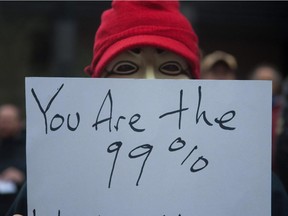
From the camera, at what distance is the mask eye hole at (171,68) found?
1.61 m

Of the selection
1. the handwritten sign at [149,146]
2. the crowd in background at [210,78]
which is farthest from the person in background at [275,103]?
the handwritten sign at [149,146]

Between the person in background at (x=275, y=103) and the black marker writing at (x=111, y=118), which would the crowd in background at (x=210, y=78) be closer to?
the person in background at (x=275, y=103)

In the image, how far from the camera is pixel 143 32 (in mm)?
1580

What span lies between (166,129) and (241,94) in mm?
187

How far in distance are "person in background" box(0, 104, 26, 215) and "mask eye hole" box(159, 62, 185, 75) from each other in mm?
1938

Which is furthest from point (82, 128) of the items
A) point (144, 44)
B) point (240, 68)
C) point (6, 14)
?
point (240, 68)

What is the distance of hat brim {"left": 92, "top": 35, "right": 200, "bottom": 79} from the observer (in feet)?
5.13

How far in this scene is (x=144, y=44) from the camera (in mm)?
1564

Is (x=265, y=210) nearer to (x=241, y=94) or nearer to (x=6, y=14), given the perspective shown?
(x=241, y=94)

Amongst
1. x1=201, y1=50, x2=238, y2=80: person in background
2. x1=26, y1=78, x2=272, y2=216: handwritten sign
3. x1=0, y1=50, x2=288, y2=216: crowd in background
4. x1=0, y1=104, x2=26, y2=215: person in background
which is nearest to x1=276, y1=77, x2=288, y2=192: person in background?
x1=0, y1=50, x2=288, y2=216: crowd in background

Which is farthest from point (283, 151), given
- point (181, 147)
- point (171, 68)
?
point (181, 147)

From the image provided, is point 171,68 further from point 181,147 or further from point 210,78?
point 210,78

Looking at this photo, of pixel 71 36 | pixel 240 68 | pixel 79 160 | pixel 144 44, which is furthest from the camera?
pixel 240 68

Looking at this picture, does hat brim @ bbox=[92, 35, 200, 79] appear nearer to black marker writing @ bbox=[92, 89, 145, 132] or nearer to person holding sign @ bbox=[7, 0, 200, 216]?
person holding sign @ bbox=[7, 0, 200, 216]
